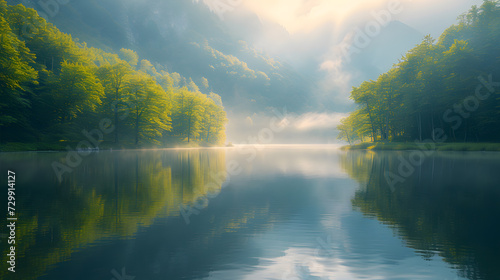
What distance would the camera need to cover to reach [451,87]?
71062 mm

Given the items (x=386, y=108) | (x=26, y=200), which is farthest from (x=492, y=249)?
(x=386, y=108)

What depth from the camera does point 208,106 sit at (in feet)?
406

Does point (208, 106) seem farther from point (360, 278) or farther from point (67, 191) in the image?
point (360, 278)

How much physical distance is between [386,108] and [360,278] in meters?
88.0

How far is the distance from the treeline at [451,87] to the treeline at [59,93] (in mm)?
62189

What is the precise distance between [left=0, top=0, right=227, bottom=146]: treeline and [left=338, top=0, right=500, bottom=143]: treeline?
62.2m

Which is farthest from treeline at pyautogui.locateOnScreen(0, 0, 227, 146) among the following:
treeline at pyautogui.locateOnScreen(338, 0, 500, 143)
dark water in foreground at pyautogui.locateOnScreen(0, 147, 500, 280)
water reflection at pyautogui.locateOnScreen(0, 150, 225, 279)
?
treeline at pyautogui.locateOnScreen(338, 0, 500, 143)

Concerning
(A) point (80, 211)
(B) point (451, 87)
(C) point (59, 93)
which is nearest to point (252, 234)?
(A) point (80, 211)

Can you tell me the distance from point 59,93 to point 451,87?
82.3 meters

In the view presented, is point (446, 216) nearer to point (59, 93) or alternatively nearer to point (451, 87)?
point (59, 93)

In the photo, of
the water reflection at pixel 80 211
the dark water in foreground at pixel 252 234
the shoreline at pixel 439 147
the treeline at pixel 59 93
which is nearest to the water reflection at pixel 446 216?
the dark water in foreground at pixel 252 234

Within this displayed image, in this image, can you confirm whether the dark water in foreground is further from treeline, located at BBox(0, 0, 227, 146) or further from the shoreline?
the shoreline

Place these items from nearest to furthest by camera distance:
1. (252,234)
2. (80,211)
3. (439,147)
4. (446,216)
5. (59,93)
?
(252,234) → (446,216) → (80,211) → (59,93) → (439,147)

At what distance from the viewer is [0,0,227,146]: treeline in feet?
170
